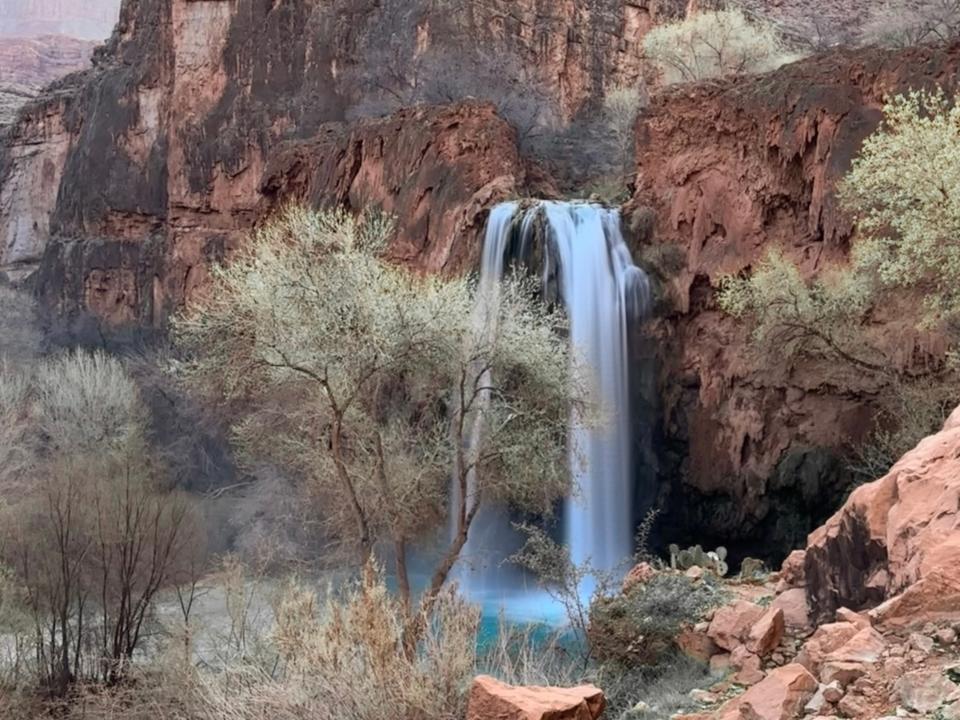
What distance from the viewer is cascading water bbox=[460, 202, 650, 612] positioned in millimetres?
19297

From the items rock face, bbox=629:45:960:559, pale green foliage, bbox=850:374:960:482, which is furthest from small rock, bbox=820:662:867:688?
rock face, bbox=629:45:960:559

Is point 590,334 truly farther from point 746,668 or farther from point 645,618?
point 746,668

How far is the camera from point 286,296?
12445mm

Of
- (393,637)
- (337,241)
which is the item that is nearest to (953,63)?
(337,241)

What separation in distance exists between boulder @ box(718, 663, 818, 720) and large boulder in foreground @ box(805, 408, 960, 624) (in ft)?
2.05

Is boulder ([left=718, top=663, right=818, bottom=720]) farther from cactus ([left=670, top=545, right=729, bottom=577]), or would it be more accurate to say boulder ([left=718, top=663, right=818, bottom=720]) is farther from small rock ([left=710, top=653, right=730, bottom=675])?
cactus ([left=670, top=545, right=729, bottom=577])

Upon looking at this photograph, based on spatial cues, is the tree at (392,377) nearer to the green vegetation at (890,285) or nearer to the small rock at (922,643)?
the green vegetation at (890,285)

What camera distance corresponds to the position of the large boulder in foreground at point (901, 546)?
5145mm

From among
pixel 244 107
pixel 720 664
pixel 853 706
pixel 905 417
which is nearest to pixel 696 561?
pixel 905 417

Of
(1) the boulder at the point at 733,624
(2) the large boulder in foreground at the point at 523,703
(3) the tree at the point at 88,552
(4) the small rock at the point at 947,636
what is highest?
(4) the small rock at the point at 947,636

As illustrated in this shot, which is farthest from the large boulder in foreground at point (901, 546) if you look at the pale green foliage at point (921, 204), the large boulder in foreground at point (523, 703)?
the pale green foliage at point (921, 204)

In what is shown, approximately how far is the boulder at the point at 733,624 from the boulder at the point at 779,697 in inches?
113

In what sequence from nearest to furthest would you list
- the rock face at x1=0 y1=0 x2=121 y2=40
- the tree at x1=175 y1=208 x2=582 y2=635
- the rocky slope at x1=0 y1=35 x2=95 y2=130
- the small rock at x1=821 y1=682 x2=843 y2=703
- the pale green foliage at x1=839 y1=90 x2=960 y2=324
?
1. the small rock at x1=821 y1=682 x2=843 y2=703
2. the pale green foliage at x1=839 y1=90 x2=960 y2=324
3. the tree at x1=175 y1=208 x2=582 y2=635
4. the rocky slope at x1=0 y1=35 x2=95 y2=130
5. the rock face at x1=0 y1=0 x2=121 y2=40

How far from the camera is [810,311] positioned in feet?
50.4
